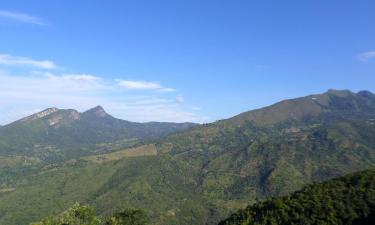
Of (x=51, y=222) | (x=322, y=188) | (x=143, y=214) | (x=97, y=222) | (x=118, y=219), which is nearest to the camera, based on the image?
(x=51, y=222)

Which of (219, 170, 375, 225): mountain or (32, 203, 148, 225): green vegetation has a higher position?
(32, 203, 148, 225): green vegetation

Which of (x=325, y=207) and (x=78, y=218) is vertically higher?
(x=78, y=218)

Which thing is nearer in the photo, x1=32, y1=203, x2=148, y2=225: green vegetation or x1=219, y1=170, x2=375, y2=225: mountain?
x1=32, y1=203, x2=148, y2=225: green vegetation

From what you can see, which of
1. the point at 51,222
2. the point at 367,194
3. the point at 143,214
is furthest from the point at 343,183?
the point at 51,222

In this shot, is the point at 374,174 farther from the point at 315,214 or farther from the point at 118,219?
the point at 118,219

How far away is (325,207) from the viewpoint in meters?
163

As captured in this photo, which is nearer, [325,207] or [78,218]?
[78,218]

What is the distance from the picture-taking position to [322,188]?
18838 cm

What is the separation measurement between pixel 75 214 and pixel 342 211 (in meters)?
91.1

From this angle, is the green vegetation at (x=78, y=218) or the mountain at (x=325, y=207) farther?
the mountain at (x=325, y=207)

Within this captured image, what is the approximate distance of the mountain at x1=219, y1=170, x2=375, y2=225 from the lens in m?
156

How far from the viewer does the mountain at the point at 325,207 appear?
156000 millimetres

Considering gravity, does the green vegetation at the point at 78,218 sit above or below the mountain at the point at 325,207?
above

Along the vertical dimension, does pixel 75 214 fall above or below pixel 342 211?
above
